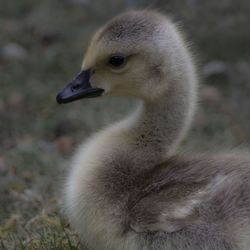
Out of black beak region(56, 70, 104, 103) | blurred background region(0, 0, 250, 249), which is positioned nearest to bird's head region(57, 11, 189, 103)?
black beak region(56, 70, 104, 103)

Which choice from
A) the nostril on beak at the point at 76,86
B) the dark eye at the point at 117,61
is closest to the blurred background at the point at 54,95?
the dark eye at the point at 117,61

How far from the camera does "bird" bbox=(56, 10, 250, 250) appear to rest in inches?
96.2

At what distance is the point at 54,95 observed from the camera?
615cm

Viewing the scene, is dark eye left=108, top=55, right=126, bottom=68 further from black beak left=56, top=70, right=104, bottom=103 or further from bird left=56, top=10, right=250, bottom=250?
black beak left=56, top=70, right=104, bottom=103

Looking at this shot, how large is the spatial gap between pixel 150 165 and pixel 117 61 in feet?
1.34

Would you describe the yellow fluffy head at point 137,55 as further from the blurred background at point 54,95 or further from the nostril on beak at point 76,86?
the blurred background at point 54,95

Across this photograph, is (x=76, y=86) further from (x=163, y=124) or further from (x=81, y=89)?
(x=163, y=124)

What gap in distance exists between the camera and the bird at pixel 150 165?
2.44 meters

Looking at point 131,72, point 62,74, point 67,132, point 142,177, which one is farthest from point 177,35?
point 62,74

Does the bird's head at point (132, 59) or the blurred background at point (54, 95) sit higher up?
the bird's head at point (132, 59)

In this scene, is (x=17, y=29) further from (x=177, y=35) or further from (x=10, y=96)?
(x=177, y=35)

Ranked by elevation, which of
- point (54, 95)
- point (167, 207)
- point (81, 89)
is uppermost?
point (81, 89)

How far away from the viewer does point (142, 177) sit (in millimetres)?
2641

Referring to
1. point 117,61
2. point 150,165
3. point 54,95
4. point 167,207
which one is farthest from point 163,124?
point 54,95
